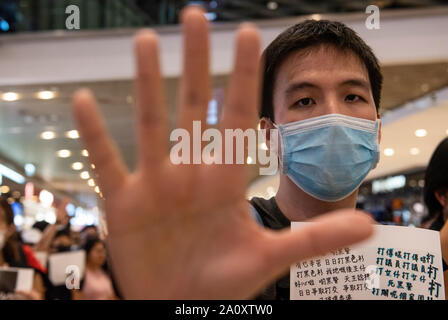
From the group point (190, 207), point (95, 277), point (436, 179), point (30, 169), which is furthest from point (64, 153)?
point (190, 207)

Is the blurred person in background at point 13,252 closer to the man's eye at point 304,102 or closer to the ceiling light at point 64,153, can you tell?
the man's eye at point 304,102

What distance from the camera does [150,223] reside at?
0.54 m

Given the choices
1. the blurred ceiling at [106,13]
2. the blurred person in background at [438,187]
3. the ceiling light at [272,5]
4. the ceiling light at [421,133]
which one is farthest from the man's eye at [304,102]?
the ceiling light at [272,5]

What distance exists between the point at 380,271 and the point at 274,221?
9.1 inches

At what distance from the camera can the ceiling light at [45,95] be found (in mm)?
5582

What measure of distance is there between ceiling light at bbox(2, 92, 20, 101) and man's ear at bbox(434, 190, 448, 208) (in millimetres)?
5262

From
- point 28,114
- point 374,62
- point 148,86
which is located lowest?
point 148,86

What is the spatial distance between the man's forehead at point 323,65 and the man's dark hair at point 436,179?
0.59m

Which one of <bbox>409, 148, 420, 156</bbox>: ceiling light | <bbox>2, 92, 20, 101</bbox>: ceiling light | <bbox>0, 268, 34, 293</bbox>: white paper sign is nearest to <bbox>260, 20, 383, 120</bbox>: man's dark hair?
<bbox>0, 268, 34, 293</bbox>: white paper sign

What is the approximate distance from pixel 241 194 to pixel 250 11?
614 centimetres

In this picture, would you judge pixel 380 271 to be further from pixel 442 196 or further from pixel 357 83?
pixel 442 196

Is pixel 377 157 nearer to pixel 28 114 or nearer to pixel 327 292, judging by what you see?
pixel 327 292

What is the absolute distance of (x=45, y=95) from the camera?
5.66 meters

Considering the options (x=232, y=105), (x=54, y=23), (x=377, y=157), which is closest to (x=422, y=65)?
(x=54, y=23)
